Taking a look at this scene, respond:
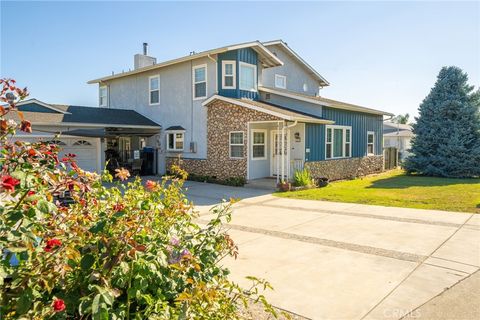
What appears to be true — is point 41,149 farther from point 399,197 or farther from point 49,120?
point 49,120

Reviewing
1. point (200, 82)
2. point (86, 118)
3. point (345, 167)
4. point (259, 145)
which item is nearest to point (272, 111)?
point (259, 145)

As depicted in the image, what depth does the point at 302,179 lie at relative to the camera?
13.9 m

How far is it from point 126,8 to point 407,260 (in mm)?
9904

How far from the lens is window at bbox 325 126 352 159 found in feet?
55.4

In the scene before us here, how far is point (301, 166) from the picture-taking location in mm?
14992

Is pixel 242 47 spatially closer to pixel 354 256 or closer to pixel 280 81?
pixel 280 81

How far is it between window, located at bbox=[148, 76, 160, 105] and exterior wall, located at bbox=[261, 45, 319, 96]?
6.12m

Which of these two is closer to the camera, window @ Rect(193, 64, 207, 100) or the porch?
the porch

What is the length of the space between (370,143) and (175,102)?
479 inches

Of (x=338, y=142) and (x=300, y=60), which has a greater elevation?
(x=300, y=60)

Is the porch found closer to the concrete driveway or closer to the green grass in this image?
the green grass

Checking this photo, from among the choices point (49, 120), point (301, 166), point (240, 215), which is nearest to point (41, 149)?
point (240, 215)

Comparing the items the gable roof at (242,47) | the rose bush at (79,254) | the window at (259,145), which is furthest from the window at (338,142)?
the rose bush at (79,254)

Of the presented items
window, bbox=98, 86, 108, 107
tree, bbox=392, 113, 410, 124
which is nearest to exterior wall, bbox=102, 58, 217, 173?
window, bbox=98, 86, 108, 107
